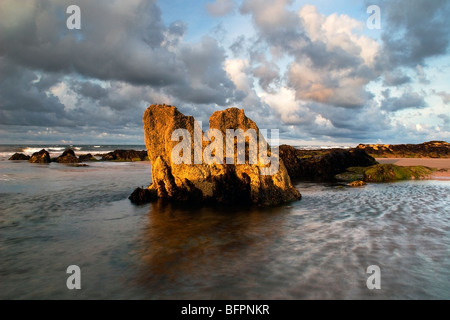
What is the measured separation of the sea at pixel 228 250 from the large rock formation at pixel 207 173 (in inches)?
42.2

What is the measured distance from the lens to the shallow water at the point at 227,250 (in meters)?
5.88

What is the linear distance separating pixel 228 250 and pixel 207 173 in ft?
23.7

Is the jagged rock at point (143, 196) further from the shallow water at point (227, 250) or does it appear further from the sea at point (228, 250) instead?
the shallow water at point (227, 250)

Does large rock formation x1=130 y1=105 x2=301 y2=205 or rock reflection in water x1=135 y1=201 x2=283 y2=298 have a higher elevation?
large rock formation x1=130 y1=105 x2=301 y2=205

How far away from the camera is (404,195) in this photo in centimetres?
1631

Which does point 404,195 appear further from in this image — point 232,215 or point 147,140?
point 147,140

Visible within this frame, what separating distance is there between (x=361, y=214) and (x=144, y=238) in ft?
31.1

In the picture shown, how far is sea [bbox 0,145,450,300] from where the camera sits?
231 inches

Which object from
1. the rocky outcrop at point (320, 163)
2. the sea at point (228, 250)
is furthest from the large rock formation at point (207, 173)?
the rocky outcrop at point (320, 163)

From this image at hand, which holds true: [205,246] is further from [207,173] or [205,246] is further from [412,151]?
[412,151]

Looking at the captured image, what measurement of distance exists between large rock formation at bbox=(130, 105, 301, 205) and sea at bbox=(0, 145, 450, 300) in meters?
1.07

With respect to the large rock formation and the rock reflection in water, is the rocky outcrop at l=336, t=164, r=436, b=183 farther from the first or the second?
the rock reflection in water

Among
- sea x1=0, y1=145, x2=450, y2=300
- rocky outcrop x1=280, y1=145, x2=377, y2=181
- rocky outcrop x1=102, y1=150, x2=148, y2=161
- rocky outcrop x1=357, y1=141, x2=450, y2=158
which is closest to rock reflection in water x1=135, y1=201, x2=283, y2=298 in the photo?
sea x1=0, y1=145, x2=450, y2=300

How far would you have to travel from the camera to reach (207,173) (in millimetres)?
14945
